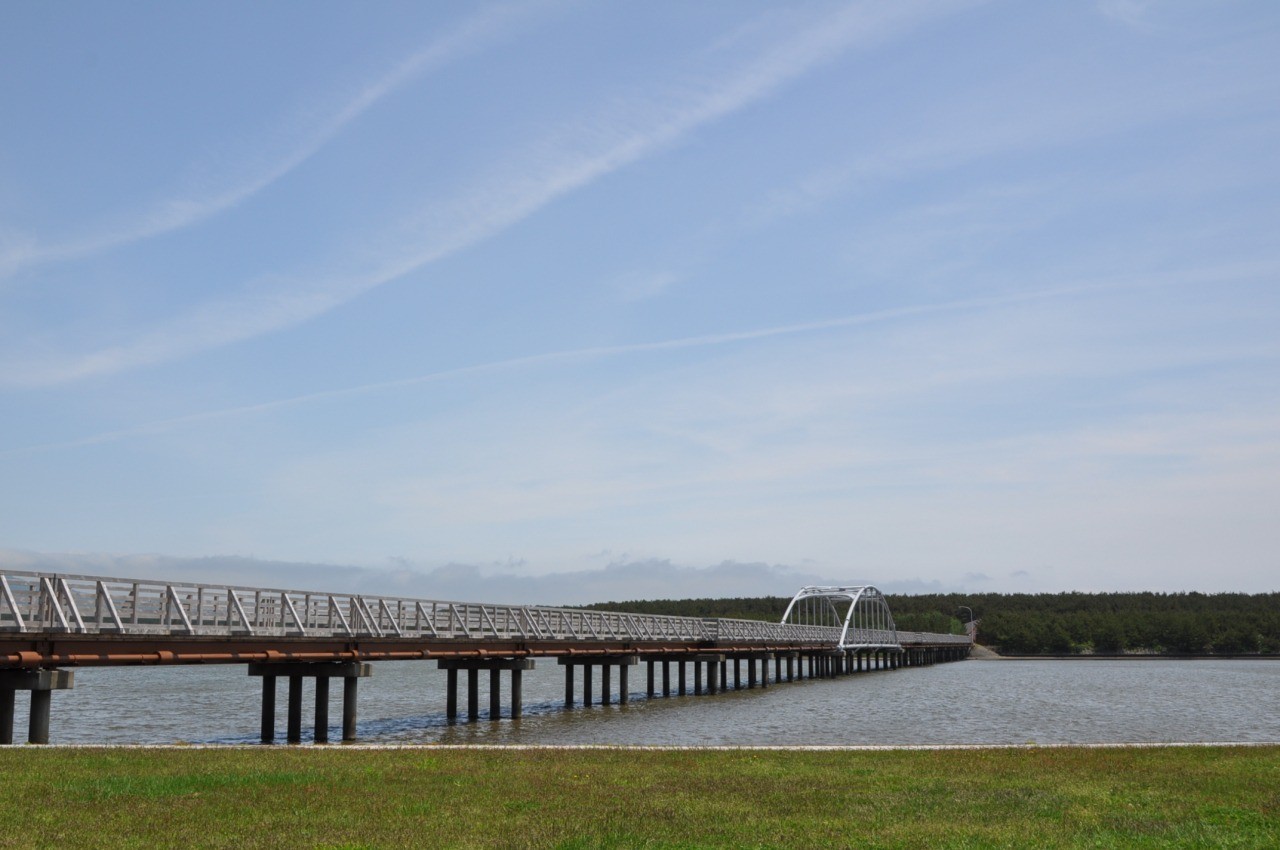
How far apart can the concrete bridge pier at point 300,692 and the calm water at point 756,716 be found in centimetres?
283

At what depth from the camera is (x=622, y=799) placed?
57.4 feet

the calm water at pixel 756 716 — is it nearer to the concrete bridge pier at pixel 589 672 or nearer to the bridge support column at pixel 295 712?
the concrete bridge pier at pixel 589 672

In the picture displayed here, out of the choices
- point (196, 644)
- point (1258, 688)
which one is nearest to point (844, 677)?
point (1258, 688)

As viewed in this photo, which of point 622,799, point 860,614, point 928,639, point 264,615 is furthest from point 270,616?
point 928,639

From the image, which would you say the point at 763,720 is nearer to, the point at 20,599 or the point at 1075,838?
the point at 20,599

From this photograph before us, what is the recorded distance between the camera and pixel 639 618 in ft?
224

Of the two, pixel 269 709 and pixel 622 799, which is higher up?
pixel 622 799

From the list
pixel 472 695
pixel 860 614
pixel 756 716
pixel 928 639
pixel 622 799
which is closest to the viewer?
pixel 622 799

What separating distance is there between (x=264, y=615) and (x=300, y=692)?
136 inches

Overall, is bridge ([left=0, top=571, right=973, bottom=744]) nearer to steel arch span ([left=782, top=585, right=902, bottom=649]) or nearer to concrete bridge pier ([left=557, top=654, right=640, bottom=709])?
concrete bridge pier ([left=557, top=654, right=640, bottom=709])

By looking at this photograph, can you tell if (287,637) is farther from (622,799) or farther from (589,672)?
(589,672)

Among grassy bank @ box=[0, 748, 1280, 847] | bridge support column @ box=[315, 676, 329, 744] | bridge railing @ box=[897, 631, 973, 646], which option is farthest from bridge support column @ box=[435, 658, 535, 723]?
bridge railing @ box=[897, 631, 973, 646]

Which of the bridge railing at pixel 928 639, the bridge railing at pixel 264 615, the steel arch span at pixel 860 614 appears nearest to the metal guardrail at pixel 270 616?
the bridge railing at pixel 264 615

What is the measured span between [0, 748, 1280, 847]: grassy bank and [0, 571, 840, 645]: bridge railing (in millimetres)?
6701
